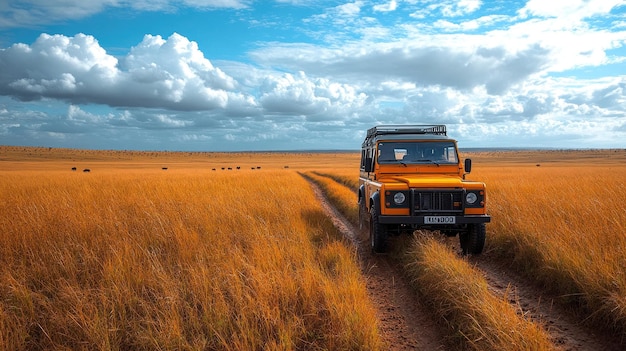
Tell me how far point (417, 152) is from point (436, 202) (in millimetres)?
2103

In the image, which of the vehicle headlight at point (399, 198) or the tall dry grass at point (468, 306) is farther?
the vehicle headlight at point (399, 198)

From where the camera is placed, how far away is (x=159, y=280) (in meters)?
4.95

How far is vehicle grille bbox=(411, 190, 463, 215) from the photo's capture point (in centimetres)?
706

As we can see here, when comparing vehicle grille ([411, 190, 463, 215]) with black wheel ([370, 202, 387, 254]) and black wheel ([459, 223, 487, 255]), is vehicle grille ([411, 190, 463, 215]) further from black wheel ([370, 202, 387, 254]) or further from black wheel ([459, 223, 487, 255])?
black wheel ([370, 202, 387, 254])

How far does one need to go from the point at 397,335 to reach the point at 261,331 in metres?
1.59

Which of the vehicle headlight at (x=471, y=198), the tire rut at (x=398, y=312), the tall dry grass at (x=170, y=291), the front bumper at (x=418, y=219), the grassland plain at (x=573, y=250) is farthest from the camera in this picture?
the vehicle headlight at (x=471, y=198)

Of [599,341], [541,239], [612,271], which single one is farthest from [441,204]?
[599,341]

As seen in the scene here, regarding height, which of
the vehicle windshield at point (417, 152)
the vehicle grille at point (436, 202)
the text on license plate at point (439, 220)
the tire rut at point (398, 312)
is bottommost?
the tire rut at point (398, 312)

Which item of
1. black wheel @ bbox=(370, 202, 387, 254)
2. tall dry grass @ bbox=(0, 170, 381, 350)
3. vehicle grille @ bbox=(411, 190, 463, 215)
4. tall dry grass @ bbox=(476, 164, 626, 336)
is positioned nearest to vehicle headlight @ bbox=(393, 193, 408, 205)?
vehicle grille @ bbox=(411, 190, 463, 215)

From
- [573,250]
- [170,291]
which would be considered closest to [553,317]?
[573,250]

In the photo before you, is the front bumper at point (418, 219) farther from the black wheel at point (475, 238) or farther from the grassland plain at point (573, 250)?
the grassland plain at point (573, 250)

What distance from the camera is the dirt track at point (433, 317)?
4074mm

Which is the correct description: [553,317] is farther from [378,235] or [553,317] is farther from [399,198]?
[378,235]

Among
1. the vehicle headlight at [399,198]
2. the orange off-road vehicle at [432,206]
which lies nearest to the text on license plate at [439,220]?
the orange off-road vehicle at [432,206]
